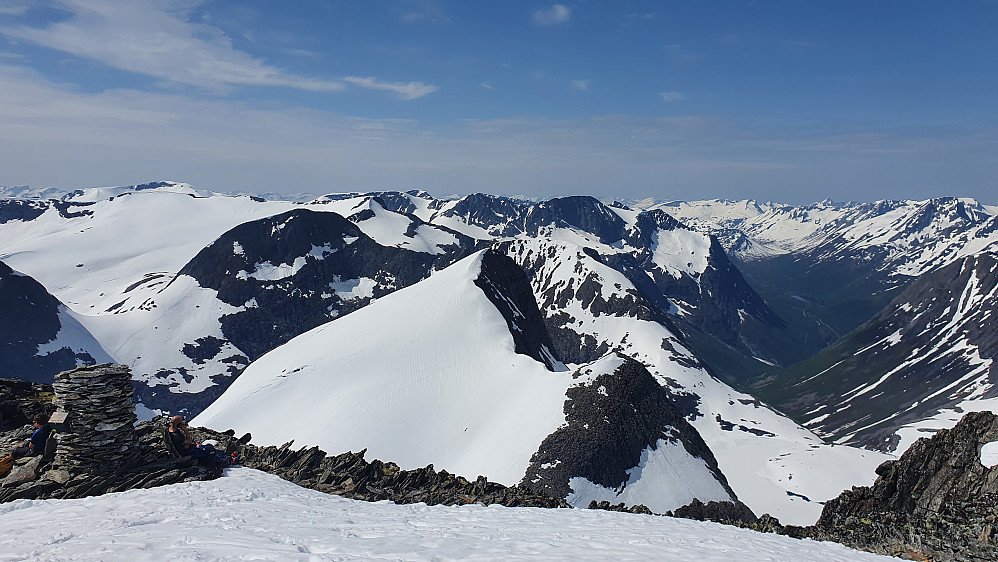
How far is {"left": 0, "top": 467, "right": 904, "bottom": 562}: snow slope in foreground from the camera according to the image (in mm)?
14250

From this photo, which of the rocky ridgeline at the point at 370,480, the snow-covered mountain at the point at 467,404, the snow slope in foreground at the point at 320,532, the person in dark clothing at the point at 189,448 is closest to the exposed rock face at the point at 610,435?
the snow-covered mountain at the point at 467,404

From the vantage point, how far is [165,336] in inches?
7151

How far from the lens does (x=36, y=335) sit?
16538cm

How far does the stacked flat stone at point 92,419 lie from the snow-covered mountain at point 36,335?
171 metres

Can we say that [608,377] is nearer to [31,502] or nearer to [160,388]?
[31,502]

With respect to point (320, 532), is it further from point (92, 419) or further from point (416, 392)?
point (416, 392)

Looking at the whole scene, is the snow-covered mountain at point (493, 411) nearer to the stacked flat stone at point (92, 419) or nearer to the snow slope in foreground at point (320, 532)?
the snow slope in foreground at point (320, 532)

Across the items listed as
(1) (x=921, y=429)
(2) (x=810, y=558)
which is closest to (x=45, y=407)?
(2) (x=810, y=558)

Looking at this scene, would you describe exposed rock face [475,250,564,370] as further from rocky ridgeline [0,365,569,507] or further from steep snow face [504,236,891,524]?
rocky ridgeline [0,365,569,507]

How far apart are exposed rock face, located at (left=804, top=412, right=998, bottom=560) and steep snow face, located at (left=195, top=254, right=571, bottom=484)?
39.9 meters

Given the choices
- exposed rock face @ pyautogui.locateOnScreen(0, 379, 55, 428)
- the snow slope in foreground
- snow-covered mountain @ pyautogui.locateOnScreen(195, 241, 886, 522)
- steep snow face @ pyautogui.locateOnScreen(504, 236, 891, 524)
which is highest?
exposed rock face @ pyautogui.locateOnScreen(0, 379, 55, 428)

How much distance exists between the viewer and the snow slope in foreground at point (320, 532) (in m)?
14.2

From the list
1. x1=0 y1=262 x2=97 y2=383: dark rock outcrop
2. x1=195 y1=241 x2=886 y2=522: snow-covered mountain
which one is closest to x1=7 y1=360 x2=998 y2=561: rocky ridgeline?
x1=195 y1=241 x2=886 y2=522: snow-covered mountain

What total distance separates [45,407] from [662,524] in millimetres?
33192
